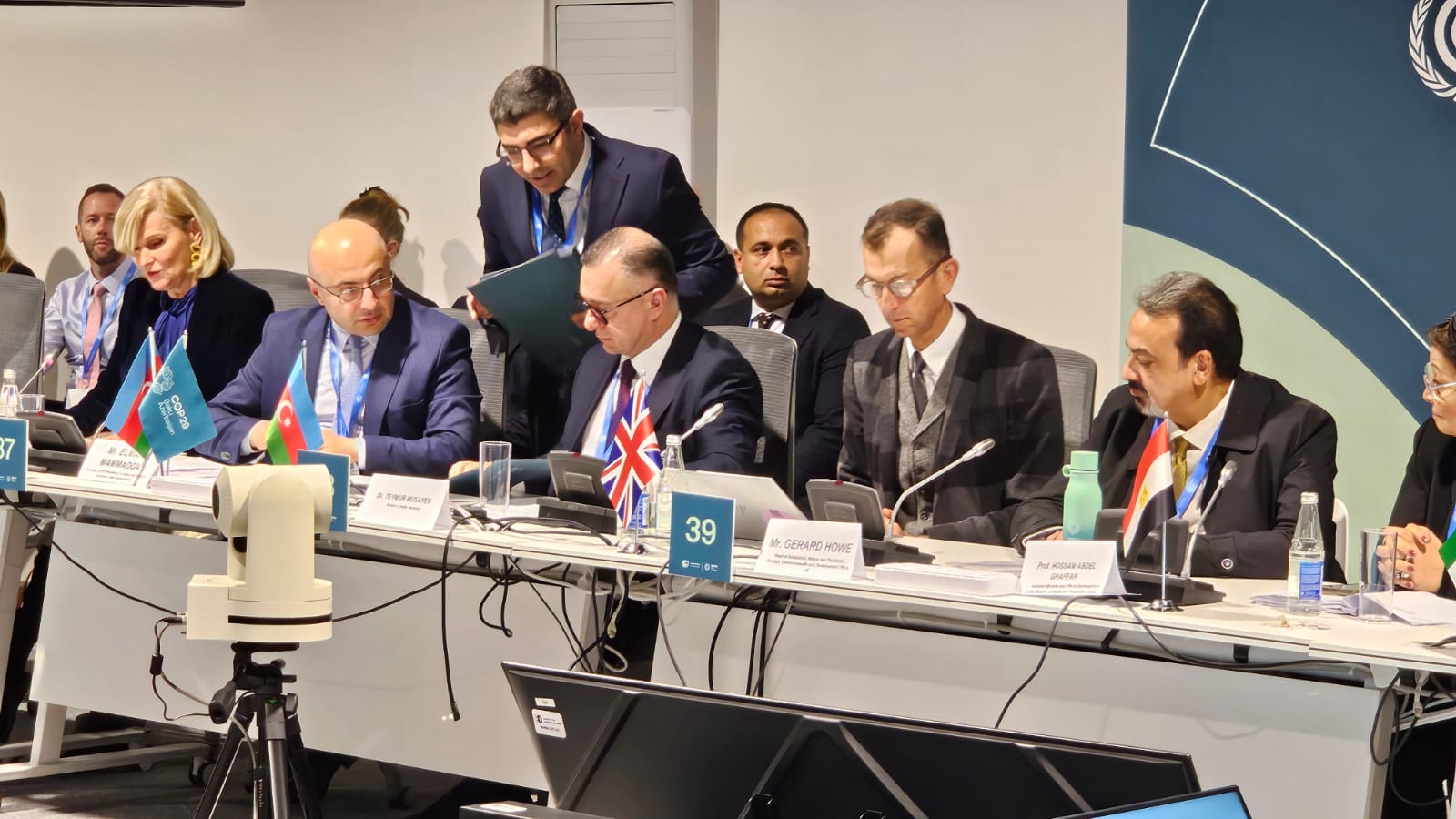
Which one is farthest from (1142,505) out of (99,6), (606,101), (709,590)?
(99,6)

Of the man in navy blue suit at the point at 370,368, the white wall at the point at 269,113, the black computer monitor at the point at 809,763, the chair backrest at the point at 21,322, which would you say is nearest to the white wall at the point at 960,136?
the white wall at the point at 269,113

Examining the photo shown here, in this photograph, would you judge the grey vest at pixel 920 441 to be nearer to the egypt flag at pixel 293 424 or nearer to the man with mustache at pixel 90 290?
the egypt flag at pixel 293 424

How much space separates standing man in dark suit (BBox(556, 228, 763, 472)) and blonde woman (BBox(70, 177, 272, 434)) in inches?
50.4

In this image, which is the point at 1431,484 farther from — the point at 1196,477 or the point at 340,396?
the point at 340,396

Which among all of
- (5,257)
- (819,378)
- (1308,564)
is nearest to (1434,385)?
(1308,564)

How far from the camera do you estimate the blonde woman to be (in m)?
4.17

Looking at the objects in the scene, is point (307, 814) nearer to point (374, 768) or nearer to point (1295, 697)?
point (1295, 697)

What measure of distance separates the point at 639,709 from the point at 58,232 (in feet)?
19.3

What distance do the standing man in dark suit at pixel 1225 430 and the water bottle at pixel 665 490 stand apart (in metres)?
0.71

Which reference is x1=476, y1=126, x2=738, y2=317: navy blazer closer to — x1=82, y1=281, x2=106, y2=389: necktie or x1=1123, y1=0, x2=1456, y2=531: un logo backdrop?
x1=1123, y1=0, x2=1456, y2=531: un logo backdrop

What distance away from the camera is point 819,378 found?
13.3 feet

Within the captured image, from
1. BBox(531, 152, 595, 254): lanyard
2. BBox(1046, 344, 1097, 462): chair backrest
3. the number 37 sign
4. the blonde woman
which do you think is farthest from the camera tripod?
the blonde woman

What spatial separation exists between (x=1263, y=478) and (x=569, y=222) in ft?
6.45

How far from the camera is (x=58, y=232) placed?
639 centimetres
